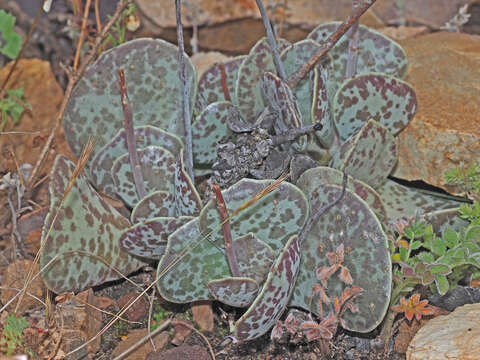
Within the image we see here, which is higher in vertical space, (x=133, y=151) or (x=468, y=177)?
(x=133, y=151)

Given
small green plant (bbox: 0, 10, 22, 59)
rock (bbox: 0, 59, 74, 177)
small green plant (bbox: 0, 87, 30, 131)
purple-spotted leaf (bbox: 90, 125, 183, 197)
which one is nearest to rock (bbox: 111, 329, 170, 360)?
purple-spotted leaf (bbox: 90, 125, 183, 197)

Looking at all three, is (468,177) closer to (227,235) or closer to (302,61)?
(302,61)

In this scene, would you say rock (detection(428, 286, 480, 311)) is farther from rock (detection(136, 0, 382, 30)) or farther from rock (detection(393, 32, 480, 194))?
rock (detection(136, 0, 382, 30))

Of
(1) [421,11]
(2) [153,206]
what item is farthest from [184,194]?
(1) [421,11]

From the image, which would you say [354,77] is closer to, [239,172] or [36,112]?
[239,172]

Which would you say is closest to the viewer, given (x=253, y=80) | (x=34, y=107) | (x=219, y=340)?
(x=219, y=340)

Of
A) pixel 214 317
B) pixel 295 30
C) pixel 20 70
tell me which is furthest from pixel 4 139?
pixel 295 30

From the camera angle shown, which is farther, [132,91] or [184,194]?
[132,91]

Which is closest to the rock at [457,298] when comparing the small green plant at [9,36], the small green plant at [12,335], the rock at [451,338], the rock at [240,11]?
the rock at [451,338]
